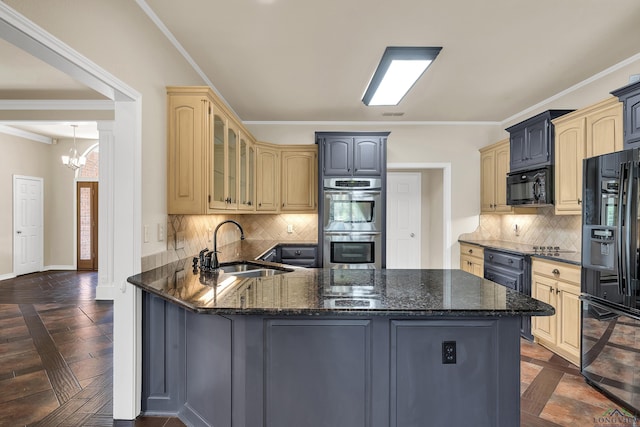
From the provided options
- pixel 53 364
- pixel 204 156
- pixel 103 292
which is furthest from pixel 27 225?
pixel 204 156

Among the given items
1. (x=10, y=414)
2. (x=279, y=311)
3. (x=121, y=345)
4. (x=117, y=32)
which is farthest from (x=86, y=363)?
(x=117, y=32)

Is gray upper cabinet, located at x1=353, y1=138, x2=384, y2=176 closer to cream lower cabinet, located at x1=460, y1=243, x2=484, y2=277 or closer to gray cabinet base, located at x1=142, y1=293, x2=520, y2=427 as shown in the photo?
cream lower cabinet, located at x1=460, y1=243, x2=484, y2=277

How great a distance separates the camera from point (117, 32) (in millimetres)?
1849

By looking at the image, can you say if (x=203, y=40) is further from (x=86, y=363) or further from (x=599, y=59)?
(x=599, y=59)

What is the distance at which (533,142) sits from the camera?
358 cm

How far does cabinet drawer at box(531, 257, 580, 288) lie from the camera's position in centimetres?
273

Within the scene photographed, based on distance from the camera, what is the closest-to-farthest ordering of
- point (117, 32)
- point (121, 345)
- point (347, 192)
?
point (117, 32) → point (121, 345) → point (347, 192)

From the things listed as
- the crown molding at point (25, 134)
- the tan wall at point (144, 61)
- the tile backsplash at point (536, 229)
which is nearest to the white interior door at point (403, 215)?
the tile backsplash at point (536, 229)

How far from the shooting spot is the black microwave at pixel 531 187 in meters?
3.39

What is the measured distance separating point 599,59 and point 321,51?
2509 millimetres

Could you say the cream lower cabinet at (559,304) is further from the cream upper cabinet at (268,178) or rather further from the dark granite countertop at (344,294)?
the cream upper cabinet at (268,178)

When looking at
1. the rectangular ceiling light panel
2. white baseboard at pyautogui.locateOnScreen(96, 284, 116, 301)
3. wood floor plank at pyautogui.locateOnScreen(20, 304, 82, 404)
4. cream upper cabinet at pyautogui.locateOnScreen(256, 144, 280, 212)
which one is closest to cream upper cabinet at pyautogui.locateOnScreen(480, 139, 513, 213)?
the rectangular ceiling light panel

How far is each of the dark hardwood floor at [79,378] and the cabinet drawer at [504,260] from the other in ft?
2.62

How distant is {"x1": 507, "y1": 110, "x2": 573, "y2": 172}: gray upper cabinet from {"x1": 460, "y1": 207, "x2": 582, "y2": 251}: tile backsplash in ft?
2.25
